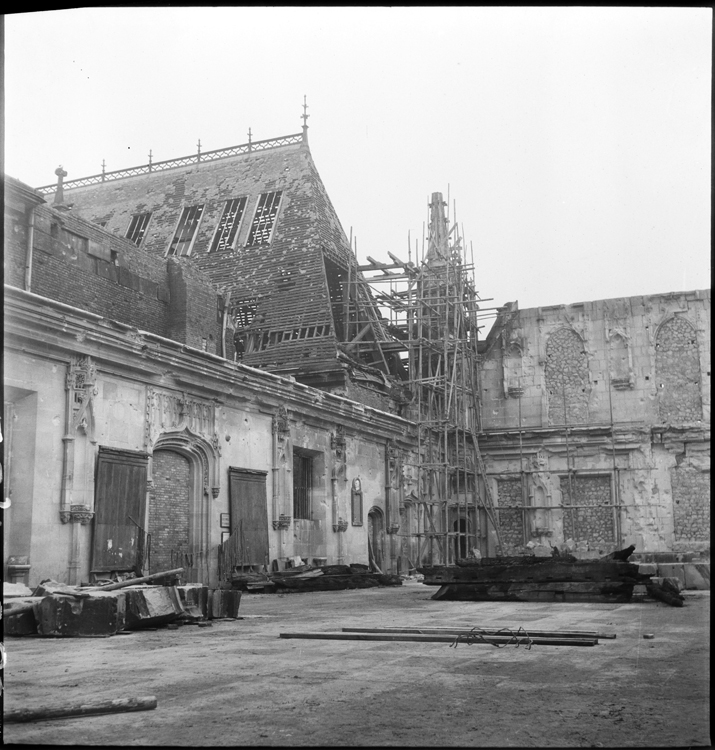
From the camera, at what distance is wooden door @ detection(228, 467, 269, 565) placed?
70.8 ft

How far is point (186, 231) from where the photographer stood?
36.2 metres

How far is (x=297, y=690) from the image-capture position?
6980 mm

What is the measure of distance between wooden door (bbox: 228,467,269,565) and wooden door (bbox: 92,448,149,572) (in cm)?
332

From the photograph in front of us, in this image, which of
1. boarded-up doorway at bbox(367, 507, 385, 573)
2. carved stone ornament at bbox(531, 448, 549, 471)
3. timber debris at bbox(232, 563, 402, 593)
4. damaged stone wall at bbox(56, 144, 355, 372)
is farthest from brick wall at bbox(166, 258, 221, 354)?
carved stone ornament at bbox(531, 448, 549, 471)

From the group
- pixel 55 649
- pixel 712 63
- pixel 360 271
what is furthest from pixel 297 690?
pixel 360 271

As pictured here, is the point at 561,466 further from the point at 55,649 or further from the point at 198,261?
the point at 55,649

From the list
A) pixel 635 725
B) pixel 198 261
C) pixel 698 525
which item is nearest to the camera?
pixel 635 725

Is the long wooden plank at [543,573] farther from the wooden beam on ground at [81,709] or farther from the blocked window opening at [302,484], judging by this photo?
the wooden beam on ground at [81,709]

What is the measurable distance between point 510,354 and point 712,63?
2982 cm

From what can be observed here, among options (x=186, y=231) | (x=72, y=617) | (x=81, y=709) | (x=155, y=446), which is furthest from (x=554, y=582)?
(x=186, y=231)

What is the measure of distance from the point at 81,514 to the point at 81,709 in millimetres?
11306

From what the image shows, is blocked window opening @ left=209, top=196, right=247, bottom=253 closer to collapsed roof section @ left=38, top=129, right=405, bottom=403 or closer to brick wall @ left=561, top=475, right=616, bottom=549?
collapsed roof section @ left=38, top=129, right=405, bottom=403

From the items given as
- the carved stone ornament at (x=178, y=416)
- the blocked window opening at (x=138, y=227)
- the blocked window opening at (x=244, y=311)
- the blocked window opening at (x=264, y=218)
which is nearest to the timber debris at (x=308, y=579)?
the carved stone ornament at (x=178, y=416)

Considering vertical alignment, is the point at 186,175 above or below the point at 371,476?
above
